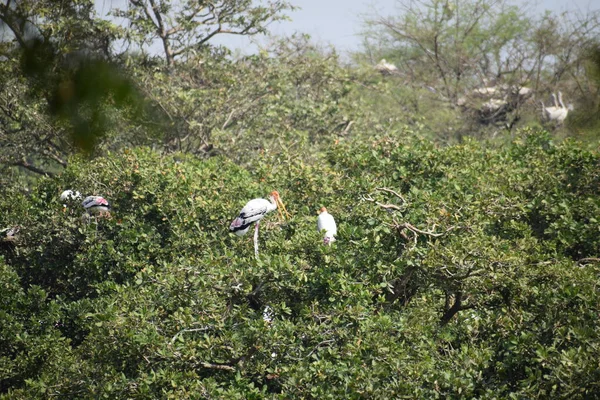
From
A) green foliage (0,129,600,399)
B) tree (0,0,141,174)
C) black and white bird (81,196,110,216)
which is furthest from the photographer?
tree (0,0,141,174)

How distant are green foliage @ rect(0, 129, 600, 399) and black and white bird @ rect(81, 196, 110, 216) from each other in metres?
0.12

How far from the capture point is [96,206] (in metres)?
10.6

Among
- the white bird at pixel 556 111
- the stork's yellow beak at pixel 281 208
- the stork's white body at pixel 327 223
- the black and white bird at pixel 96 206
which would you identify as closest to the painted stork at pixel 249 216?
the stork's yellow beak at pixel 281 208

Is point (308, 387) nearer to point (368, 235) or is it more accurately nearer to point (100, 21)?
point (368, 235)

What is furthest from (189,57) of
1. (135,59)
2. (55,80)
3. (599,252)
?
Answer: (599,252)

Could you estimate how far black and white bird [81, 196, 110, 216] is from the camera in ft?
34.6

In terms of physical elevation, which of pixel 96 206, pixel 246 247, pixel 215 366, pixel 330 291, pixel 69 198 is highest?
pixel 69 198

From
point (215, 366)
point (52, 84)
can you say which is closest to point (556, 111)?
point (52, 84)

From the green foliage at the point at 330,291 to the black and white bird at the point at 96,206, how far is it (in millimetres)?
123

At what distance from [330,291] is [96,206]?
170 inches

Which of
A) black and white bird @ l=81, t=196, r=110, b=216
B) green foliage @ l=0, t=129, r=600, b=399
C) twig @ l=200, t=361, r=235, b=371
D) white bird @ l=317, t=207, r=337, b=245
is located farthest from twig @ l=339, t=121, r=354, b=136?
twig @ l=200, t=361, r=235, b=371

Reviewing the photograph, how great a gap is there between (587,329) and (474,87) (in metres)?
24.3

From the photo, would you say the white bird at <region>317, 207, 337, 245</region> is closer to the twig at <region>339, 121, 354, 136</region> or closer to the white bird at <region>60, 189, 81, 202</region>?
the white bird at <region>60, 189, 81, 202</region>

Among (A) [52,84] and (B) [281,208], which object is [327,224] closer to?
(B) [281,208]
